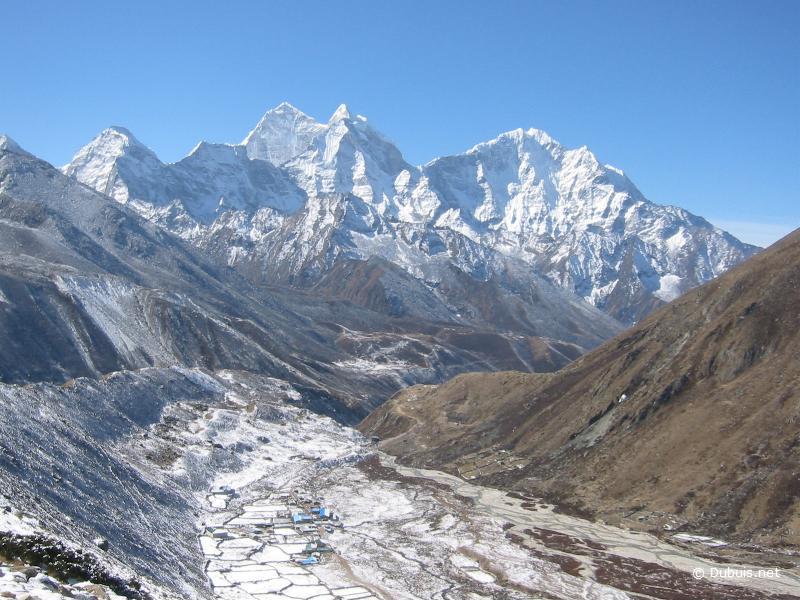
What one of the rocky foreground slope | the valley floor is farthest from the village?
the rocky foreground slope

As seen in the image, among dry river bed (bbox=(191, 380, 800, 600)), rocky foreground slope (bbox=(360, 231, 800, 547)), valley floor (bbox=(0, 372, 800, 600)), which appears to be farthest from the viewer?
rocky foreground slope (bbox=(360, 231, 800, 547))

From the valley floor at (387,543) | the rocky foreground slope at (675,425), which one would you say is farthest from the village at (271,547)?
the rocky foreground slope at (675,425)

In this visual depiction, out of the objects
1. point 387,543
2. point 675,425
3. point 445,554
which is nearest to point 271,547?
point 387,543

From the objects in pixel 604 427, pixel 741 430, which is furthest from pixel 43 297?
pixel 741 430

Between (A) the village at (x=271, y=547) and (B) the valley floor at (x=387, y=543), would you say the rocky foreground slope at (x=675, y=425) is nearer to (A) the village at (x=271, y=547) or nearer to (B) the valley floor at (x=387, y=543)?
(B) the valley floor at (x=387, y=543)

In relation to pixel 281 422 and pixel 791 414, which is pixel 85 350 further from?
pixel 791 414

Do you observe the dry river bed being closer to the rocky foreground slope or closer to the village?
the village
